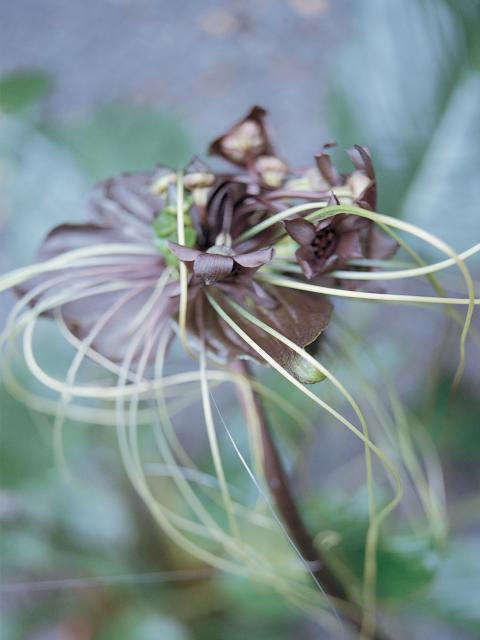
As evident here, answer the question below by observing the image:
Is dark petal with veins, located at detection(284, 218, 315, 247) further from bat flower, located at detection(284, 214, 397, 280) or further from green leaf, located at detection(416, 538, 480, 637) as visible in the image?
green leaf, located at detection(416, 538, 480, 637)

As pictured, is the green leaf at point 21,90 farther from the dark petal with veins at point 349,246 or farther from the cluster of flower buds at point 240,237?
the dark petal with veins at point 349,246

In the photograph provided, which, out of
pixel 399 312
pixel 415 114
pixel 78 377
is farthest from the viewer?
pixel 399 312

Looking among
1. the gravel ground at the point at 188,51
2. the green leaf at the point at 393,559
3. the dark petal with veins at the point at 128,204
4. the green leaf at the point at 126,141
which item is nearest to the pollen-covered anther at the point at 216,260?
the dark petal with veins at the point at 128,204

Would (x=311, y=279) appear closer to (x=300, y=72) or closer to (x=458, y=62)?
(x=458, y=62)

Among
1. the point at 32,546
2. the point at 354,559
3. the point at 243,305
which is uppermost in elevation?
the point at 243,305

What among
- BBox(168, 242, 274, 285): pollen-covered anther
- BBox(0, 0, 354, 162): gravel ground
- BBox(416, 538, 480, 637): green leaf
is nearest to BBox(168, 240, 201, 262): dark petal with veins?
BBox(168, 242, 274, 285): pollen-covered anther

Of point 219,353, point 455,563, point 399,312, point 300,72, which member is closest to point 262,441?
point 219,353

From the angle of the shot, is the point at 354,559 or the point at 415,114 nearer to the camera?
the point at 354,559
